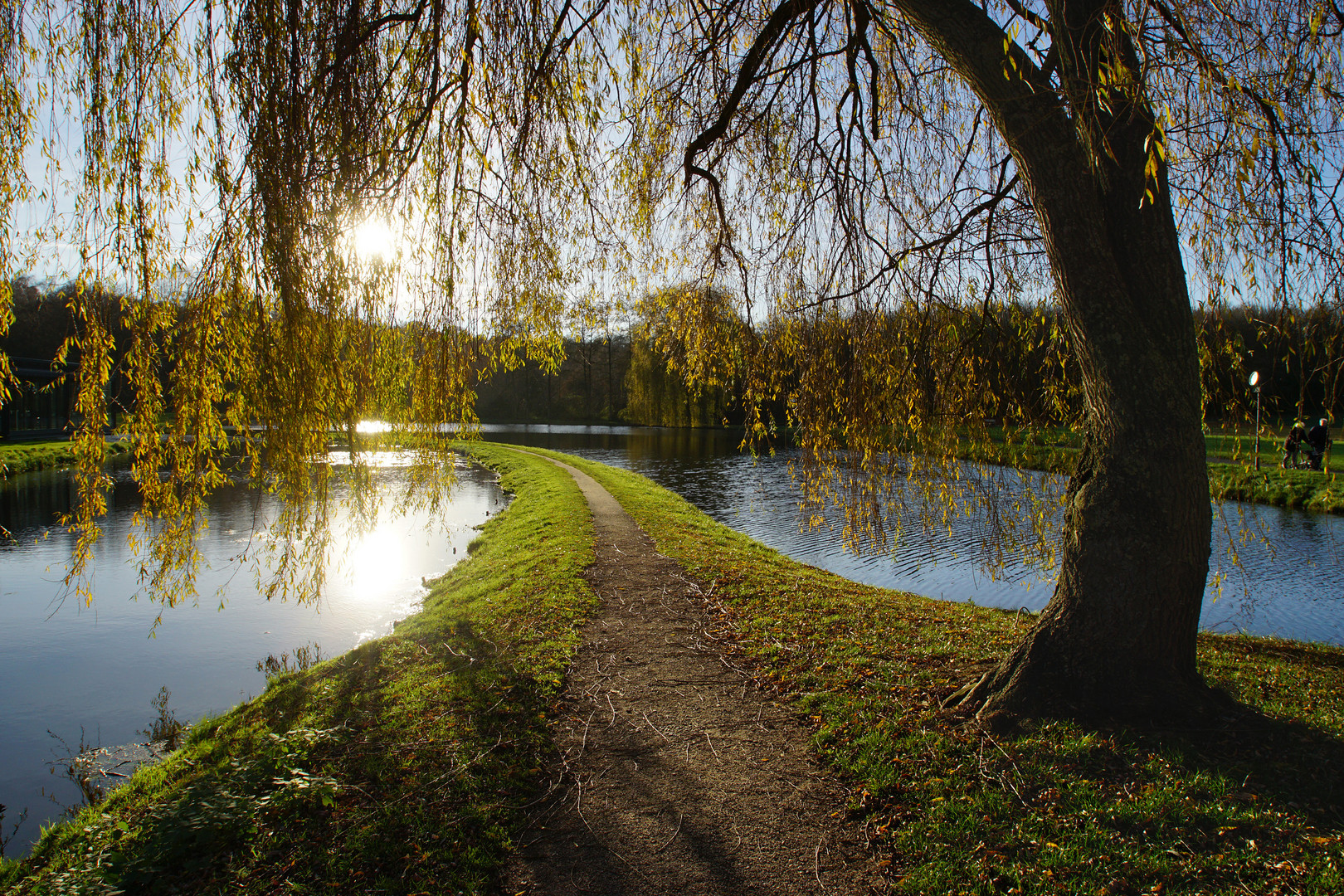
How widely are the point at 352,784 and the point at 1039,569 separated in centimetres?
848

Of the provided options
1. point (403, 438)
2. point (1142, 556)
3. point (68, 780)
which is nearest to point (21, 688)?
point (68, 780)

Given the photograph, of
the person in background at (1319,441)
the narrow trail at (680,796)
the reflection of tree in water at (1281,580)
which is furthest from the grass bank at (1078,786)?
the person in background at (1319,441)

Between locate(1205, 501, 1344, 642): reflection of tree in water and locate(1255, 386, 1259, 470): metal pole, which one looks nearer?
locate(1255, 386, 1259, 470): metal pole

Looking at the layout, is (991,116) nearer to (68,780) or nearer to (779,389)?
(779,389)

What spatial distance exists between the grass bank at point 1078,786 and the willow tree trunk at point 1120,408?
298 millimetres

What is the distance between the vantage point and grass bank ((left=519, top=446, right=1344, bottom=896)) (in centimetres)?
263

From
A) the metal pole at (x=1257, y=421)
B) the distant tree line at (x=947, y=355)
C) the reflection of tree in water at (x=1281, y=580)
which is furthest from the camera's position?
the reflection of tree in water at (x=1281, y=580)

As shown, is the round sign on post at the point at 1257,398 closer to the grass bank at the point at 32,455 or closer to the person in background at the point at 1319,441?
the person in background at the point at 1319,441

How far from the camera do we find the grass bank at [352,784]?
9.95 ft

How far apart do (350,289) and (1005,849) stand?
15.3ft

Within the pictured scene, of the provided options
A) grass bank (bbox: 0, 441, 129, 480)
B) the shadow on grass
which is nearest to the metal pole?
the shadow on grass

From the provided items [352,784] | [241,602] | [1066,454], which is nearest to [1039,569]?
[1066,454]

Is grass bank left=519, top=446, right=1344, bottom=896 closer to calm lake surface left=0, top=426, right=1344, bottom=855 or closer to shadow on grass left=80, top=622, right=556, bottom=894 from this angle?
shadow on grass left=80, top=622, right=556, bottom=894

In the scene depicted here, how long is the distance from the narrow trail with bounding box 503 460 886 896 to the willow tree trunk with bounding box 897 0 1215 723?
A: 1.38 m
